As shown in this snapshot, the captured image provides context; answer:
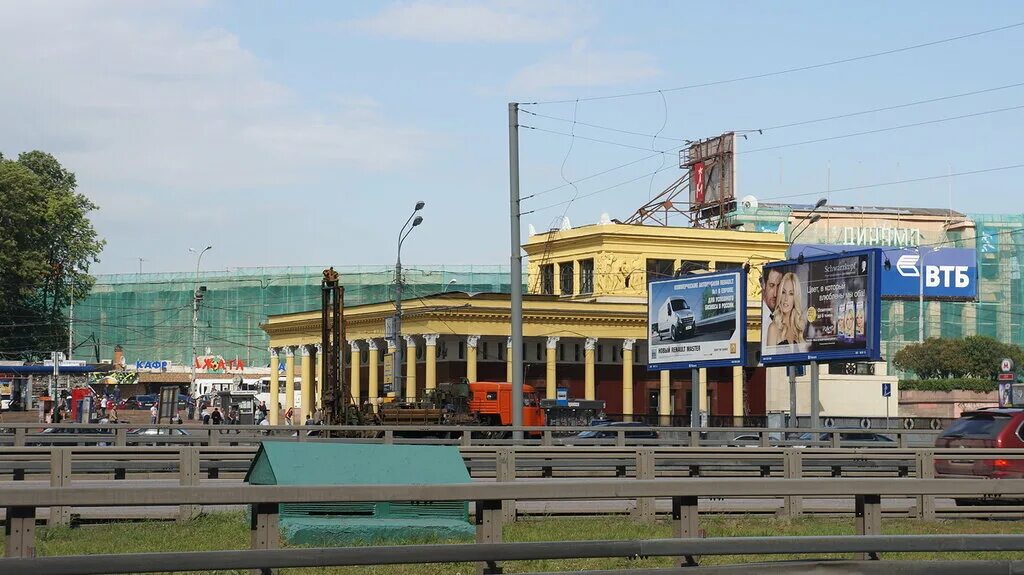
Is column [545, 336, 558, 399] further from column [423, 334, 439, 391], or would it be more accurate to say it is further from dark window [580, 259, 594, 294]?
dark window [580, 259, 594, 294]

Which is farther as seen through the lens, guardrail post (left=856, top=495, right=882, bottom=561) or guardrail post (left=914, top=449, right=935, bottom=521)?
guardrail post (left=914, top=449, right=935, bottom=521)

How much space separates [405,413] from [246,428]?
1943cm

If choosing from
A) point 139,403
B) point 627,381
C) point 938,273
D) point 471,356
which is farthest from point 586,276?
point 139,403

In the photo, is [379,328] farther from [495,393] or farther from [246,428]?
[246,428]

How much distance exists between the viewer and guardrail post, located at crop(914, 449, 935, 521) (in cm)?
1894

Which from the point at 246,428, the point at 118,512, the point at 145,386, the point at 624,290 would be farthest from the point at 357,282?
the point at 118,512

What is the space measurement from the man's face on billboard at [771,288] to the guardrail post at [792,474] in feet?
88.9

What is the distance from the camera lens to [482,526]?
9.32 m

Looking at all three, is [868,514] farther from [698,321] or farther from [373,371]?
[373,371]

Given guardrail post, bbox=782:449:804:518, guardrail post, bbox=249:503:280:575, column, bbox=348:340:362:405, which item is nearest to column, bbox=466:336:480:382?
column, bbox=348:340:362:405

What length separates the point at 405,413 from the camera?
50375 millimetres

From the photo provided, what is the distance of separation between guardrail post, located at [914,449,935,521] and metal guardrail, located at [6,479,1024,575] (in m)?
8.57

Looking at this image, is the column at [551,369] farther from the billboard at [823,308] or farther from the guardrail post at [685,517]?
the guardrail post at [685,517]

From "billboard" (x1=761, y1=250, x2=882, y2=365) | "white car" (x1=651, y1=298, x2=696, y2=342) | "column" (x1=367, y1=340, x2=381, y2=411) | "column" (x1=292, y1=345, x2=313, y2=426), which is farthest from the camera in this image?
"column" (x1=292, y1=345, x2=313, y2=426)
